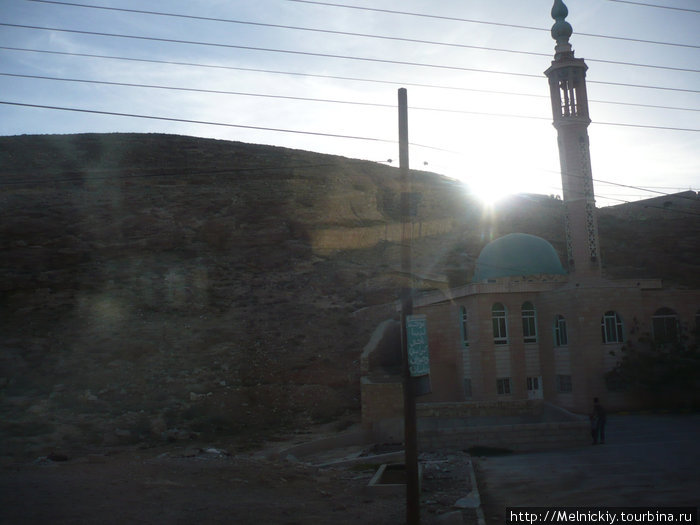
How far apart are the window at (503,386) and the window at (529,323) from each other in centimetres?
214

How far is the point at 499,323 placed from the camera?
92.5ft

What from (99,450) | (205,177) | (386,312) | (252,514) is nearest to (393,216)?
(205,177)

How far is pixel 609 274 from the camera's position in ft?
191

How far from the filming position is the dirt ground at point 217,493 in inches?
509

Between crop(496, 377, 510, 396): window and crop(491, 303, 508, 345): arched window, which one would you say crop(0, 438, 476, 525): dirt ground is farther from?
crop(491, 303, 508, 345): arched window

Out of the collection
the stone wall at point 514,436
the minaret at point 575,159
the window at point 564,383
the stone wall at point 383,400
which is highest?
the minaret at point 575,159

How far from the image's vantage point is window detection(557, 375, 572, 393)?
2794 centimetres

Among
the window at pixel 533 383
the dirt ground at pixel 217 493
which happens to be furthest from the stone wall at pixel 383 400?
the window at pixel 533 383

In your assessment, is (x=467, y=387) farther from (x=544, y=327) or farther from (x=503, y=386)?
(x=544, y=327)

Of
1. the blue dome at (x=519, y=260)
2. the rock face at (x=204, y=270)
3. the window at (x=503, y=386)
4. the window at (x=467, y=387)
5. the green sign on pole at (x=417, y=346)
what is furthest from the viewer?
the rock face at (x=204, y=270)

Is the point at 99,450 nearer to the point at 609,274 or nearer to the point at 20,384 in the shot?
the point at 20,384

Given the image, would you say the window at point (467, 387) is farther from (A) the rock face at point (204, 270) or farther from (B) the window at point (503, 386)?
(A) the rock face at point (204, 270)

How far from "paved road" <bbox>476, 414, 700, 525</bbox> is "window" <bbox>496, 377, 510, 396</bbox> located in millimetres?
5440

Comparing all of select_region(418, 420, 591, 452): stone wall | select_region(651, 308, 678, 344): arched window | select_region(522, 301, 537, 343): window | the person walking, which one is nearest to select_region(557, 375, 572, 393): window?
select_region(522, 301, 537, 343): window
